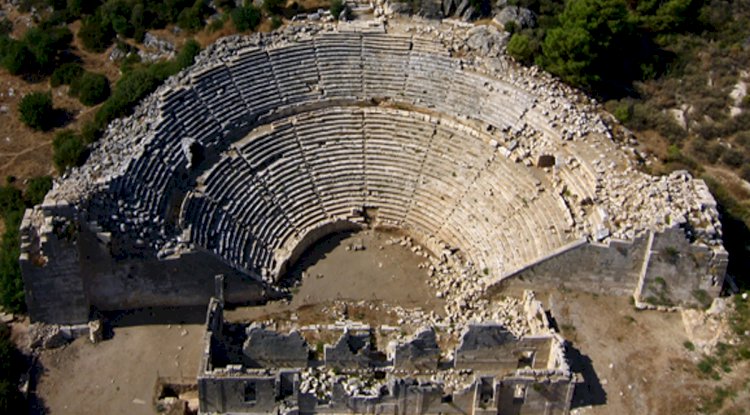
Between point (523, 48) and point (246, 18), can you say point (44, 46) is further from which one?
point (523, 48)

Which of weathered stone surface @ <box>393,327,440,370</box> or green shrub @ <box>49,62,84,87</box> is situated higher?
green shrub @ <box>49,62,84,87</box>

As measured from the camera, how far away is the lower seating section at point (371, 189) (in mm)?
32875

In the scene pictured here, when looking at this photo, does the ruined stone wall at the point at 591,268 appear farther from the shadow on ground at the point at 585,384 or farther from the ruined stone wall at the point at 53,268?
the ruined stone wall at the point at 53,268

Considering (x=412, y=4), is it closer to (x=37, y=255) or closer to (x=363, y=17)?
(x=363, y=17)

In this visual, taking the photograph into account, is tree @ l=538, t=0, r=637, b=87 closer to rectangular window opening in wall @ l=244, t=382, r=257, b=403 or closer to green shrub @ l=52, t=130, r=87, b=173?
rectangular window opening in wall @ l=244, t=382, r=257, b=403

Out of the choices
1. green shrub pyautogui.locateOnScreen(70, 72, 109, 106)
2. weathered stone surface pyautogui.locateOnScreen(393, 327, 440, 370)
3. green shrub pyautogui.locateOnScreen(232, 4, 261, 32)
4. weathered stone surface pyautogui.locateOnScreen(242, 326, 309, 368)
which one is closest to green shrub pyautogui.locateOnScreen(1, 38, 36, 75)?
green shrub pyautogui.locateOnScreen(70, 72, 109, 106)

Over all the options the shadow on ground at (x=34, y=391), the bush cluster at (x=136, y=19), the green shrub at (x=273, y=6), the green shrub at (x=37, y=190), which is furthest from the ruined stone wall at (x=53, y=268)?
the green shrub at (x=273, y=6)

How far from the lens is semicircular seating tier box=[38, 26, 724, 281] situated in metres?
31.9

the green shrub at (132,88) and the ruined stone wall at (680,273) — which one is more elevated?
the green shrub at (132,88)

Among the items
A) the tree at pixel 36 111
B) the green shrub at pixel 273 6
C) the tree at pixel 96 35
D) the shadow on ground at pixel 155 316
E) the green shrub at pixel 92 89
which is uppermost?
the green shrub at pixel 273 6

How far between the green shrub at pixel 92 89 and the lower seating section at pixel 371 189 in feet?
28.6

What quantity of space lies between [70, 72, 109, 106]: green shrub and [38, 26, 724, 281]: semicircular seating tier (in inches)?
218

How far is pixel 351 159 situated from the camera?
1436 inches

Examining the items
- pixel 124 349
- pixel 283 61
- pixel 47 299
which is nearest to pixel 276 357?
pixel 124 349
